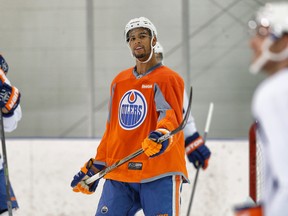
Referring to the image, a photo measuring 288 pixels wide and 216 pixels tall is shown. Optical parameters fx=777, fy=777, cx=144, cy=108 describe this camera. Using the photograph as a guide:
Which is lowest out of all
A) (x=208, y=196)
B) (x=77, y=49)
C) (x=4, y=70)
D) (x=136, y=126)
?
(x=208, y=196)

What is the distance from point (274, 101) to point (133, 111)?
1617mm

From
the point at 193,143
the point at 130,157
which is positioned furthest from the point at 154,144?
the point at 193,143

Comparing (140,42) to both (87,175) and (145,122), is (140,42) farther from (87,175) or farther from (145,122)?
(87,175)

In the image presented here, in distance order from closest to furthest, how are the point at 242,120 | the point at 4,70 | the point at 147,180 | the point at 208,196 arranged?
the point at 147,180
the point at 4,70
the point at 208,196
the point at 242,120

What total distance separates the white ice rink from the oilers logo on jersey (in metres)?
1.93

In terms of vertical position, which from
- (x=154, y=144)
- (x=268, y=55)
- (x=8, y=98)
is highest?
(x=8, y=98)

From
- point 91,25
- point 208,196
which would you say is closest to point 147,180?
point 208,196

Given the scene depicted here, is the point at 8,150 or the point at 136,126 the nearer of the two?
the point at 136,126

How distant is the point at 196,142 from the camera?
148 inches

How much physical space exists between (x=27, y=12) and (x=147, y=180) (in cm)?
363

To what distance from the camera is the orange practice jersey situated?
10.1 ft

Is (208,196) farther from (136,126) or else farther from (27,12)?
(27,12)

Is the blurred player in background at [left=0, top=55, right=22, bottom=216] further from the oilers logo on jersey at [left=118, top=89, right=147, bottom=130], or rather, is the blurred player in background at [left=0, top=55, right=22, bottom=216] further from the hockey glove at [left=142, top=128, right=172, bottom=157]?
the hockey glove at [left=142, top=128, right=172, bottom=157]

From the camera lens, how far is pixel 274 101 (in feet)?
5.12
